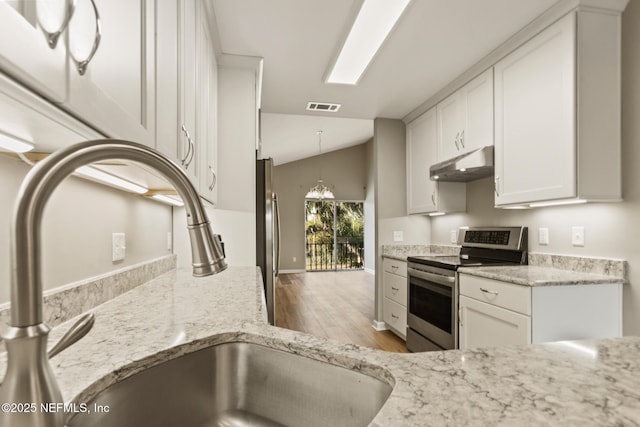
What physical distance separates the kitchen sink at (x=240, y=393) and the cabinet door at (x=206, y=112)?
1084 mm

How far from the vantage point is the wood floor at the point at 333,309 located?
3.62 m

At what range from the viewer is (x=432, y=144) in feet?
10.9

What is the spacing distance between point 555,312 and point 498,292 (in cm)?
29

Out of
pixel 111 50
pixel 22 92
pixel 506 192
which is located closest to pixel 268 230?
pixel 506 192

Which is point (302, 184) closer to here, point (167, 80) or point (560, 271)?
point (560, 271)

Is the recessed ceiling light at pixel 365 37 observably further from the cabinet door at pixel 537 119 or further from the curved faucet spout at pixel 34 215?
the curved faucet spout at pixel 34 215

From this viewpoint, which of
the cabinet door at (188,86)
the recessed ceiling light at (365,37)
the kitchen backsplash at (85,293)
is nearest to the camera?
the kitchen backsplash at (85,293)

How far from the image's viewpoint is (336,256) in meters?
8.84

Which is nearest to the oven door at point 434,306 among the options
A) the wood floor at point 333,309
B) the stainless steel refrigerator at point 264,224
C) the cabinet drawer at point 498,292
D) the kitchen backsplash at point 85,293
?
the cabinet drawer at point 498,292

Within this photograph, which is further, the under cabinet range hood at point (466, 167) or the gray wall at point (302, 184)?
the gray wall at point (302, 184)

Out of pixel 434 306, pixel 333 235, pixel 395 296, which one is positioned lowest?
pixel 395 296

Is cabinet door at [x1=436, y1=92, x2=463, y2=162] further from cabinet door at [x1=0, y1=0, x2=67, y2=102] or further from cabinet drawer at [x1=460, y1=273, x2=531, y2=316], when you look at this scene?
cabinet door at [x1=0, y1=0, x2=67, y2=102]

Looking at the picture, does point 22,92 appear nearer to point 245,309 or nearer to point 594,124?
point 245,309

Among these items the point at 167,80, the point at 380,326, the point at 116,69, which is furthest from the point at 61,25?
the point at 380,326
